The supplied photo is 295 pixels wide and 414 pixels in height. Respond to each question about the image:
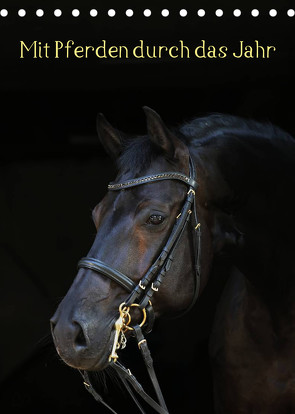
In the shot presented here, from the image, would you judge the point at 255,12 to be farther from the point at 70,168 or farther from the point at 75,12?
the point at 70,168

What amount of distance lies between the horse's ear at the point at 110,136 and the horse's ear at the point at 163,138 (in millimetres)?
288

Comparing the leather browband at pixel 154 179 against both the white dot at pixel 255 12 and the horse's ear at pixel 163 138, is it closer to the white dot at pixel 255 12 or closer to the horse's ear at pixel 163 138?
the horse's ear at pixel 163 138

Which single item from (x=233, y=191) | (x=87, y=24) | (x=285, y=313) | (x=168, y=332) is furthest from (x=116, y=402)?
(x=87, y=24)

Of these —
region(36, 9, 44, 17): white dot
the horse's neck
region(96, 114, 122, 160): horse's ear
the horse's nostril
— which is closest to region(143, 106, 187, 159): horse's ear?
the horse's neck

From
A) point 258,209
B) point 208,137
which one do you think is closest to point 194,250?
point 258,209

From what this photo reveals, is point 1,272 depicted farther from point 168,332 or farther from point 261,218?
point 261,218

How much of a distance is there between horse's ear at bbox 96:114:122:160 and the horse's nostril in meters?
0.90

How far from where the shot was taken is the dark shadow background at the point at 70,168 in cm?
438

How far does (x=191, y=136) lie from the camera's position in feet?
10.3

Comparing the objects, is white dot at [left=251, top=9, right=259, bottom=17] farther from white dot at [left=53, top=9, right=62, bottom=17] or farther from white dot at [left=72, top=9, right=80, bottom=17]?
white dot at [left=53, top=9, right=62, bottom=17]

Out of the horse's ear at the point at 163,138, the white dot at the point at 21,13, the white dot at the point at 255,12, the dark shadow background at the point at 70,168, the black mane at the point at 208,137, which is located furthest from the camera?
the dark shadow background at the point at 70,168

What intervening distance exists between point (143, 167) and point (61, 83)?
1714mm

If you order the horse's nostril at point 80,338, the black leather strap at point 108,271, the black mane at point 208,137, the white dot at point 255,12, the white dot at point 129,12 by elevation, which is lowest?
the horse's nostril at point 80,338

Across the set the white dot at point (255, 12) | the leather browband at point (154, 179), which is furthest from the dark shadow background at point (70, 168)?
the leather browband at point (154, 179)
